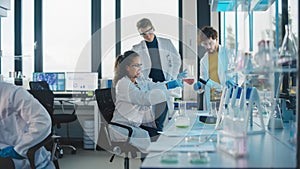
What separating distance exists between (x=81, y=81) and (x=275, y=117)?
3.43 m

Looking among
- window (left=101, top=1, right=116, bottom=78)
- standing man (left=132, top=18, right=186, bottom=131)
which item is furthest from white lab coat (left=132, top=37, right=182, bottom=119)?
window (left=101, top=1, right=116, bottom=78)

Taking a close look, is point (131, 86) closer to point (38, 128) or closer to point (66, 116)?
point (38, 128)

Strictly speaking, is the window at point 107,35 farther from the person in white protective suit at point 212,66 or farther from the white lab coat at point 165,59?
the person in white protective suit at point 212,66

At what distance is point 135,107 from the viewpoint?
2.63m

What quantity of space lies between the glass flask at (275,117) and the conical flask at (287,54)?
0.31 meters

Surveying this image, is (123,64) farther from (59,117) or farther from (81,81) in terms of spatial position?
(81,81)

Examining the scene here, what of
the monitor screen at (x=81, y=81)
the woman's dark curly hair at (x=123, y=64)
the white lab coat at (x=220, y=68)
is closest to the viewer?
the white lab coat at (x=220, y=68)

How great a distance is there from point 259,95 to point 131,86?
1.18 m

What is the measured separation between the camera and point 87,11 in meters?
5.14

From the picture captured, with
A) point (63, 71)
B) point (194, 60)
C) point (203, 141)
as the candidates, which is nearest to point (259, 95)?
point (203, 141)

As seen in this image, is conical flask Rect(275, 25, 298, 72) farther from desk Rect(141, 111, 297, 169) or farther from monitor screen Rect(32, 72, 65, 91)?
monitor screen Rect(32, 72, 65, 91)

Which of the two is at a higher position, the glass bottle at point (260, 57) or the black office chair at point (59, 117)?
the glass bottle at point (260, 57)

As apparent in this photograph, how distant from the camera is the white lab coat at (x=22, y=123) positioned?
184 cm

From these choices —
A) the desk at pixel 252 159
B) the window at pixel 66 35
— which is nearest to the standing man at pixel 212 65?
the desk at pixel 252 159
